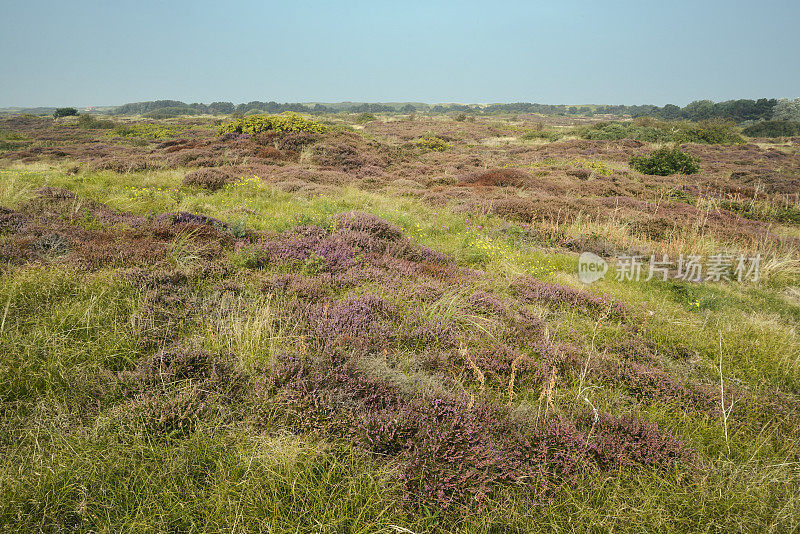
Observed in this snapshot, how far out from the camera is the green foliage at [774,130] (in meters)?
45.1

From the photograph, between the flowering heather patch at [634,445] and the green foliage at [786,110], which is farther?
the green foliage at [786,110]

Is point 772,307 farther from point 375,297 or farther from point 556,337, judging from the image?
point 375,297

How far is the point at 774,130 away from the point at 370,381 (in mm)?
66152

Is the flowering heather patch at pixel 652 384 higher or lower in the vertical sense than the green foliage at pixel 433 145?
lower

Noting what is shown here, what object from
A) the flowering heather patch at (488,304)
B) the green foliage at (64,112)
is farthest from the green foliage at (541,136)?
the green foliage at (64,112)

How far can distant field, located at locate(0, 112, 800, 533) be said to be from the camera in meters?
2.07

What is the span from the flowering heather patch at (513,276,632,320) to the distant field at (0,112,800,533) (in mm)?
30

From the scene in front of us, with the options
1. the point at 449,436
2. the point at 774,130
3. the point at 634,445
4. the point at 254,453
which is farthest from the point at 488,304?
the point at 774,130

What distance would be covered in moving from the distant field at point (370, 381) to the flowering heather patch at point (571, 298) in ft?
0.10

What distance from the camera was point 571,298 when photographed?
527 cm

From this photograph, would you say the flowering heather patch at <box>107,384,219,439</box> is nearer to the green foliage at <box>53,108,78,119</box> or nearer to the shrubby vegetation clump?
the shrubby vegetation clump

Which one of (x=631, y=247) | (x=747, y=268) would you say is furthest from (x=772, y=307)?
(x=631, y=247)

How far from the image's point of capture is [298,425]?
2457 millimetres

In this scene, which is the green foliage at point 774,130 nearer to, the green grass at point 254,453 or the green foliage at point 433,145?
the green foliage at point 433,145
